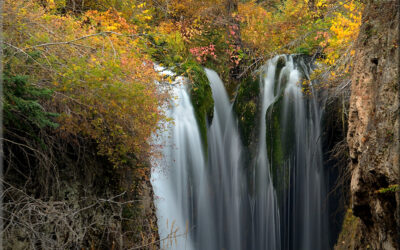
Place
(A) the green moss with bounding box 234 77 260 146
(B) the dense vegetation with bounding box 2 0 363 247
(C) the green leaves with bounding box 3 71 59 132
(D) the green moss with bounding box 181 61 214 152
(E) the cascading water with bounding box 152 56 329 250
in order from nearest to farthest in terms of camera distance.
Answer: (C) the green leaves with bounding box 3 71 59 132 → (B) the dense vegetation with bounding box 2 0 363 247 → (E) the cascading water with bounding box 152 56 329 250 → (D) the green moss with bounding box 181 61 214 152 → (A) the green moss with bounding box 234 77 260 146

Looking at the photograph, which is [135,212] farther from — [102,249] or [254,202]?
[254,202]

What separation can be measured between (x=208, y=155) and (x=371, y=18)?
4969 millimetres

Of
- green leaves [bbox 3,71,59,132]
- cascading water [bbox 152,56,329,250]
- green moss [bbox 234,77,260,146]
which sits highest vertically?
green leaves [bbox 3,71,59,132]

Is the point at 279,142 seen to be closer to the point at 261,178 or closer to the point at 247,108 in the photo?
the point at 261,178

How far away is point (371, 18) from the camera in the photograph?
491cm

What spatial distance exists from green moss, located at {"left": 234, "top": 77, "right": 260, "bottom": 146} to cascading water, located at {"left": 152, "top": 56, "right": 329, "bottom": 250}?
8.1 inches

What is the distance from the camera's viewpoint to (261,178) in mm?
9102

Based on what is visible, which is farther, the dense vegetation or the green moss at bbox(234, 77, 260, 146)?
the green moss at bbox(234, 77, 260, 146)

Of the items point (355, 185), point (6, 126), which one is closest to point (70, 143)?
point (6, 126)

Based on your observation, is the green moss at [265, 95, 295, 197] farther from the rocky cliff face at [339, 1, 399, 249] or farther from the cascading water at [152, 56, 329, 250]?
the rocky cliff face at [339, 1, 399, 249]

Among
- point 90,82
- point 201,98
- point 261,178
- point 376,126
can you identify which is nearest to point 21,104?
point 90,82

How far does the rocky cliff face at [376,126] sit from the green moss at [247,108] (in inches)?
180

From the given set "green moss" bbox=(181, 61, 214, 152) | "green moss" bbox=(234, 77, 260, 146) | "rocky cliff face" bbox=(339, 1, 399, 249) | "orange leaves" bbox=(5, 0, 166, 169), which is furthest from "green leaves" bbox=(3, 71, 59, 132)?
"green moss" bbox=(234, 77, 260, 146)

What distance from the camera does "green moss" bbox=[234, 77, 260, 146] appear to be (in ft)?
31.5
